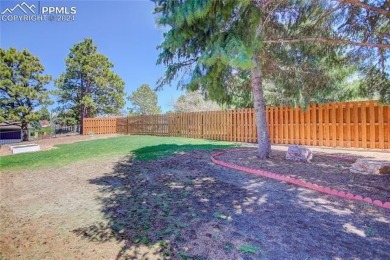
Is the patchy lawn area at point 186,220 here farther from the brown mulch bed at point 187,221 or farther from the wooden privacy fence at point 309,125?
the wooden privacy fence at point 309,125

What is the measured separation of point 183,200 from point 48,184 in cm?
313

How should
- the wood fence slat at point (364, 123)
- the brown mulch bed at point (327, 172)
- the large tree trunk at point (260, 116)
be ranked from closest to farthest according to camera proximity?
the brown mulch bed at point (327, 172) < the large tree trunk at point (260, 116) < the wood fence slat at point (364, 123)

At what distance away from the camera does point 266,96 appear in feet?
40.8

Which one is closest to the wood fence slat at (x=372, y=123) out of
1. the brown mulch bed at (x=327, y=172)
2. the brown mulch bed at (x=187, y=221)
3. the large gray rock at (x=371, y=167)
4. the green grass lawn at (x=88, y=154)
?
the brown mulch bed at (x=327, y=172)

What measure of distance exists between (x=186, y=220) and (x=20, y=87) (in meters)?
23.6

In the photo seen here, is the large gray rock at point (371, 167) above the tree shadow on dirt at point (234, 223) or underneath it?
above

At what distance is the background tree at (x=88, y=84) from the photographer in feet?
78.4

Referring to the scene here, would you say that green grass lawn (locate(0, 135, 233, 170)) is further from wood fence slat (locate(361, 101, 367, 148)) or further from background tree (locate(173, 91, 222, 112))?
background tree (locate(173, 91, 222, 112))

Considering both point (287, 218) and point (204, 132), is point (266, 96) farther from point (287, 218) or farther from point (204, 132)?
point (287, 218)

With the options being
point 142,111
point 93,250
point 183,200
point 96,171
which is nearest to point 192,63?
point 96,171

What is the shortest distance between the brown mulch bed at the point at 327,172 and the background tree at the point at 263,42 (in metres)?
0.62

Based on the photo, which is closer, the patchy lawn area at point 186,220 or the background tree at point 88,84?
the patchy lawn area at point 186,220

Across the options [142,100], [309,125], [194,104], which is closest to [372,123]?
[309,125]

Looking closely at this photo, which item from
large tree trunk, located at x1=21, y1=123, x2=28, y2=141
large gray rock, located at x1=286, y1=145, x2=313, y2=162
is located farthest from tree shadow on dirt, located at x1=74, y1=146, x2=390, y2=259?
large tree trunk, located at x1=21, y1=123, x2=28, y2=141
